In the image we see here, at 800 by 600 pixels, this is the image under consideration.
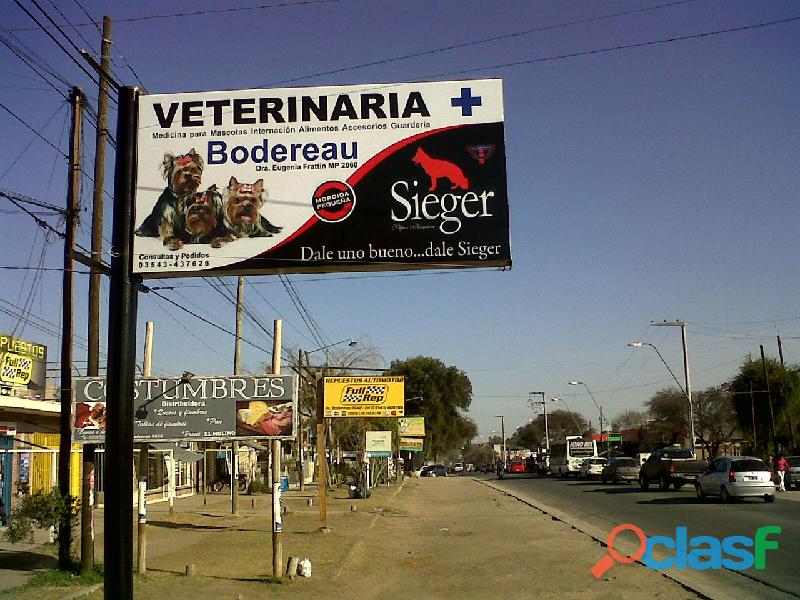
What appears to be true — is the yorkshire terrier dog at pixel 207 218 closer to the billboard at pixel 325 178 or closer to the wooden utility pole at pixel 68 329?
the billboard at pixel 325 178

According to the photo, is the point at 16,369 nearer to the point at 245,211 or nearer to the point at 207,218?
the point at 207,218

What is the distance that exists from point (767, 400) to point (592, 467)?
1389 cm

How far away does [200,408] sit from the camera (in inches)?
588

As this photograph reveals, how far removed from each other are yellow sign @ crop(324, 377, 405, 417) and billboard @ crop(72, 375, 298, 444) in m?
15.2

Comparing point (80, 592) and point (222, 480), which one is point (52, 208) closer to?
point (80, 592)

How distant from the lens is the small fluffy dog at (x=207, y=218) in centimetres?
1030

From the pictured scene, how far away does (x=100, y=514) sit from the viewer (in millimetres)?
28562

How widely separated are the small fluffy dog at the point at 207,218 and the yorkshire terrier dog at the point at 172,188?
5.3 inches

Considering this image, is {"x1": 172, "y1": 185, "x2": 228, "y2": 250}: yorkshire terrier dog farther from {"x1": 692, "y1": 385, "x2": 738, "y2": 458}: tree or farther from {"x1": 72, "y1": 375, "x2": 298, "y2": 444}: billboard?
{"x1": 692, "y1": 385, "x2": 738, "y2": 458}: tree

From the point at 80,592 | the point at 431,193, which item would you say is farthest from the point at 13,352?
the point at 431,193

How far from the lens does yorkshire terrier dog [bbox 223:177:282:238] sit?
10.3 meters

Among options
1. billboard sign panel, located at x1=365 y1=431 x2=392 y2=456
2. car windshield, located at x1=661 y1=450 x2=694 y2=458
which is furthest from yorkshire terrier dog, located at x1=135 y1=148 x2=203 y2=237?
car windshield, located at x1=661 y1=450 x2=694 y2=458

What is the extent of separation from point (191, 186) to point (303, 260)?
64.5 inches

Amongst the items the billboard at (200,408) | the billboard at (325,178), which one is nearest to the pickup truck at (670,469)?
the billboard at (200,408)
